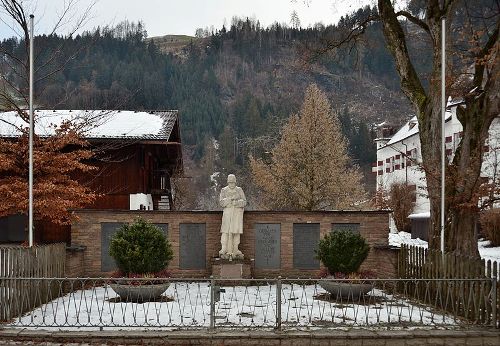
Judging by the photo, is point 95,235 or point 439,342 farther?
point 95,235

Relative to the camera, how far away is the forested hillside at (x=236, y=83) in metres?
79.1

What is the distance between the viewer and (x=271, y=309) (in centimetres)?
1203

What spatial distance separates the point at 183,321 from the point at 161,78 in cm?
10041

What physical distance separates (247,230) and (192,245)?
1.91 m

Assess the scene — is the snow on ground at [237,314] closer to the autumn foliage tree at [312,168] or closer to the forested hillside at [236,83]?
the autumn foliage tree at [312,168]

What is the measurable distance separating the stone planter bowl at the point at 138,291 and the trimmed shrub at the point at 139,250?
0.79 m

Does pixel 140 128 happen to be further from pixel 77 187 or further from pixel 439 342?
pixel 439 342

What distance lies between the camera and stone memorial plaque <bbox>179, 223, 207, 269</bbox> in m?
17.9

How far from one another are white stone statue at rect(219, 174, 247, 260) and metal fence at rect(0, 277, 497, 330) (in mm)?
2569

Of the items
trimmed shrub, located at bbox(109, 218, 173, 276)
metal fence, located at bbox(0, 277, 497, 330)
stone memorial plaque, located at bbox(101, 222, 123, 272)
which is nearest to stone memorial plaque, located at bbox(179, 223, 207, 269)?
stone memorial plaque, located at bbox(101, 222, 123, 272)

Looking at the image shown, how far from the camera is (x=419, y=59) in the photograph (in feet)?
68.6

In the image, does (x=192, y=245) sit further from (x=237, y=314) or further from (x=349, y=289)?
(x=237, y=314)

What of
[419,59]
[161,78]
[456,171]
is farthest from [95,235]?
[161,78]

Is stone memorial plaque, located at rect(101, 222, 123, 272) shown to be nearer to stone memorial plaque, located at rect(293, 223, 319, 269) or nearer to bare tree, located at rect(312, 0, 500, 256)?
stone memorial plaque, located at rect(293, 223, 319, 269)
